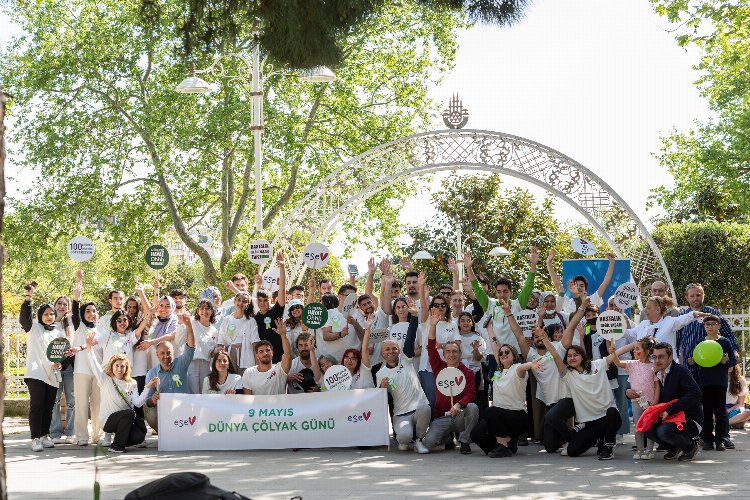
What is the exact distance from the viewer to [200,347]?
40.8 feet

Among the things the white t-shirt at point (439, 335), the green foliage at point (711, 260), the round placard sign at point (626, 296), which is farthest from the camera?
the green foliage at point (711, 260)

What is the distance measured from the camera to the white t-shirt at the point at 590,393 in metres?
10.8

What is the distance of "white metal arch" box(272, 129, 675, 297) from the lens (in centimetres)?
1655

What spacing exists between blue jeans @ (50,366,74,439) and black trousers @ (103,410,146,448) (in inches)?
49.0

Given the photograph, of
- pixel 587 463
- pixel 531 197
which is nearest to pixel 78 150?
pixel 531 197

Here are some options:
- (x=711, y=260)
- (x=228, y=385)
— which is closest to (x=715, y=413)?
(x=228, y=385)

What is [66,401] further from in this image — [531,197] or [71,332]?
[531,197]

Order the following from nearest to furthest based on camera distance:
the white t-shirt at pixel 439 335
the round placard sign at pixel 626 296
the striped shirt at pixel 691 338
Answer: the striped shirt at pixel 691 338, the white t-shirt at pixel 439 335, the round placard sign at pixel 626 296

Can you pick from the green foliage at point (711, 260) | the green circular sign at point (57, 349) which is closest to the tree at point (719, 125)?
the green foliage at point (711, 260)

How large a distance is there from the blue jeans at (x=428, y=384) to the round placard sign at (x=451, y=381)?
433 millimetres

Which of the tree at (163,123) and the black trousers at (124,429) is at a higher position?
the tree at (163,123)

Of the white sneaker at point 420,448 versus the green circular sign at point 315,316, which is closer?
the white sneaker at point 420,448

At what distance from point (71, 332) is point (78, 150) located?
14194 mm

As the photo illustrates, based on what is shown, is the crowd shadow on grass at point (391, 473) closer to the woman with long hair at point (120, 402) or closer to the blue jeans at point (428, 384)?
the woman with long hair at point (120, 402)
